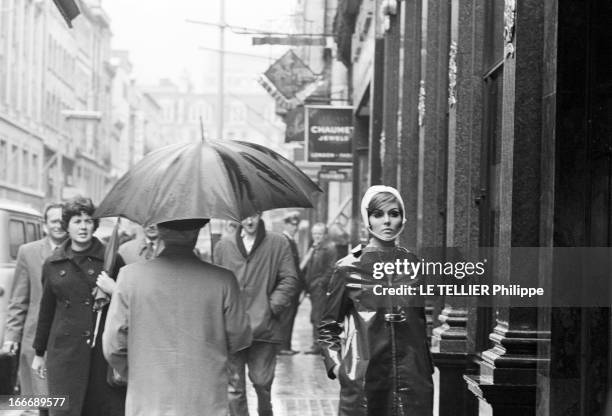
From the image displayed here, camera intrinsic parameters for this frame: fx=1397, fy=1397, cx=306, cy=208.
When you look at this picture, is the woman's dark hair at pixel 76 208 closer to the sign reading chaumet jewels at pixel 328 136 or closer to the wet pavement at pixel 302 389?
the wet pavement at pixel 302 389

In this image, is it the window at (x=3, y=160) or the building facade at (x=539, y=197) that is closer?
the building facade at (x=539, y=197)

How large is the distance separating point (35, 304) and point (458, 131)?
3303mm

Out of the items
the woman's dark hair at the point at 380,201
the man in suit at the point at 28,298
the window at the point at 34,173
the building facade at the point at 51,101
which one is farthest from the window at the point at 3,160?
the woman's dark hair at the point at 380,201

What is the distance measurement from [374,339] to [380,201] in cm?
71

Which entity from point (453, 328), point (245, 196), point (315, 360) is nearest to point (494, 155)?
point (453, 328)

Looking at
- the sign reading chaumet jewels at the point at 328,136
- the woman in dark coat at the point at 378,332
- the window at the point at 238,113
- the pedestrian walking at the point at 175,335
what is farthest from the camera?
the window at the point at 238,113

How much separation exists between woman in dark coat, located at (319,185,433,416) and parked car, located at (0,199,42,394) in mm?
6753

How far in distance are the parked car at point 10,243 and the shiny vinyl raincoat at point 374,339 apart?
6.76 m

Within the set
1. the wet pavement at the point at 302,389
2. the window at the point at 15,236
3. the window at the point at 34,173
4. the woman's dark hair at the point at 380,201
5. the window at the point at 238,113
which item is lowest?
the wet pavement at the point at 302,389

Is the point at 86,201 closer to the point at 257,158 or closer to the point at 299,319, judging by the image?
the point at 257,158

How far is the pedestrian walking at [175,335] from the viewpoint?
600cm

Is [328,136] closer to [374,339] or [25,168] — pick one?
[374,339]

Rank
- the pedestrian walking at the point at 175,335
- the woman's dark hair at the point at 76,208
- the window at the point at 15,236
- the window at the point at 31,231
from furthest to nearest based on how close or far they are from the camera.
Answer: the window at the point at 31,231, the window at the point at 15,236, the woman's dark hair at the point at 76,208, the pedestrian walking at the point at 175,335

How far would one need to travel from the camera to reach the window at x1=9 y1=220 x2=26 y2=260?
15.5 m
